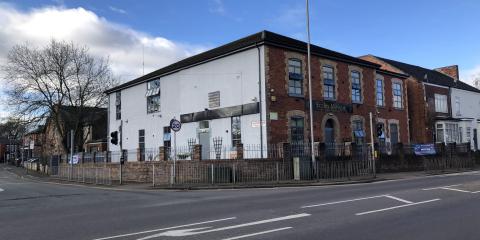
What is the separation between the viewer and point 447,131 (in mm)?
47281

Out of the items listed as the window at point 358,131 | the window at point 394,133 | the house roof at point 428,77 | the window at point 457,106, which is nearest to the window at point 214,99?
the window at point 358,131

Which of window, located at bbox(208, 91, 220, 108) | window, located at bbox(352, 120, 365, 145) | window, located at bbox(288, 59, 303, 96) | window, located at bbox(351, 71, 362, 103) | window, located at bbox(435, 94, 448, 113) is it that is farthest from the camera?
window, located at bbox(435, 94, 448, 113)

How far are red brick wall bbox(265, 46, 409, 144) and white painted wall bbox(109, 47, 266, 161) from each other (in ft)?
2.35

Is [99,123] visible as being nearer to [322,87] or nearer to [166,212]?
[322,87]

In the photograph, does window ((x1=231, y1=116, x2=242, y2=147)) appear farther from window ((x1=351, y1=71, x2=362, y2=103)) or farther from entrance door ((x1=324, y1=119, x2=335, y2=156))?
window ((x1=351, y1=71, x2=362, y2=103))

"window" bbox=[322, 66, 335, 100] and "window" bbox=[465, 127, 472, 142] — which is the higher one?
"window" bbox=[322, 66, 335, 100]

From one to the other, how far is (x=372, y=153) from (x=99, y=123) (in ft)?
139

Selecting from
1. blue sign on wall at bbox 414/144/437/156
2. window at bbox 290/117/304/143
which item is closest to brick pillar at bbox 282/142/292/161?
window at bbox 290/117/304/143

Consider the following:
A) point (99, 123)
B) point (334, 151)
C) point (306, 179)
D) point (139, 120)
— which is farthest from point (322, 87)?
point (99, 123)

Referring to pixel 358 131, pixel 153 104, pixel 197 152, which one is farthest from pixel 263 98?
pixel 153 104

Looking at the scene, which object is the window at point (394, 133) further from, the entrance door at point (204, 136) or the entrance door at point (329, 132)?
the entrance door at point (204, 136)

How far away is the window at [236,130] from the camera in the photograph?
3030cm

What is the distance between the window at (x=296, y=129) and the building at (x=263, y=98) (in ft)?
0.19

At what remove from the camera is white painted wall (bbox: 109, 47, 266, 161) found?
29736mm
